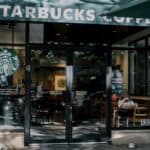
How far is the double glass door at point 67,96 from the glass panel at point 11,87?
1.00 feet

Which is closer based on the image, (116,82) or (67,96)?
(67,96)

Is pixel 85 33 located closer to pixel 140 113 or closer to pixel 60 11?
pixel 60 11

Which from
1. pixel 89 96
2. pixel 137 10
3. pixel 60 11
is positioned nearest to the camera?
pixel 137 10

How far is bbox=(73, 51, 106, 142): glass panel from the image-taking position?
13555mm

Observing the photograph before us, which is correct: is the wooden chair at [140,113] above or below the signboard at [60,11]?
below

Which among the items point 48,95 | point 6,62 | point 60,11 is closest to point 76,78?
point 48,95

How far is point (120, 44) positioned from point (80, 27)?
1.17 m

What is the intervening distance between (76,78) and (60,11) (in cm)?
235

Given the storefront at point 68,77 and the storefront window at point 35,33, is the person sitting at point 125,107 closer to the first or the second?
the storefront at point 68,77

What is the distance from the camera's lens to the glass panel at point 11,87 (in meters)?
13.2

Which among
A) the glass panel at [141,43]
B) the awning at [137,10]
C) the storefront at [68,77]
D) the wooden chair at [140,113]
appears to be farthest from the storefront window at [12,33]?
the awning at [137,10]

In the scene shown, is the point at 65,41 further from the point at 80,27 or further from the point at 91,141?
the point at 91,141

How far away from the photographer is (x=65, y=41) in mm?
13516

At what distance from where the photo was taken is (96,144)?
13.5 metres
